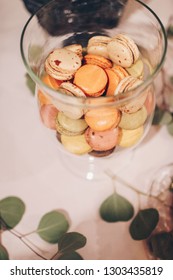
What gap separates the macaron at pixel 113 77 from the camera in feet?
1.51

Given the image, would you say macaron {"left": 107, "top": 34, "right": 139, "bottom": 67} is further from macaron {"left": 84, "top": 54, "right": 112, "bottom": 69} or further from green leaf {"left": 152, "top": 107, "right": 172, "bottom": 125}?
green leaf {"left": 152, "top": 107, "right": 172, "bottom": 125}

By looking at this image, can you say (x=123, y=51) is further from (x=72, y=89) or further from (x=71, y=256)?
(x=71, y=256)

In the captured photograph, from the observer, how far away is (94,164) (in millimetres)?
561

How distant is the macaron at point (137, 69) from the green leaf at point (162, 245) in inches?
8.2

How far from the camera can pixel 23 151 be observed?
22.2 inches

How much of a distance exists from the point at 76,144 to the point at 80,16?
0.24 meters

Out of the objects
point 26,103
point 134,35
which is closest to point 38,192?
point 26,103

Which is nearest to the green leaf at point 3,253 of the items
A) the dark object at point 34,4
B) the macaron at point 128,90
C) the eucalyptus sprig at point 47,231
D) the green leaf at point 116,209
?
the eucalyptus sprig at point 47,231

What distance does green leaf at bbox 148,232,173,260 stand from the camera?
47 cm

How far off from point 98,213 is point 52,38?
26 cm

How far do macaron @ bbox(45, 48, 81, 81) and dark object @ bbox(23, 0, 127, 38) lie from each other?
0.30 feet

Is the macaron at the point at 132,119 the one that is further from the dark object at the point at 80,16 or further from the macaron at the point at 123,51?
the dark object at the point at 80,16

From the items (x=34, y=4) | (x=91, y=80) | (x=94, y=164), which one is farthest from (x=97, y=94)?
(x=34, y=4)
